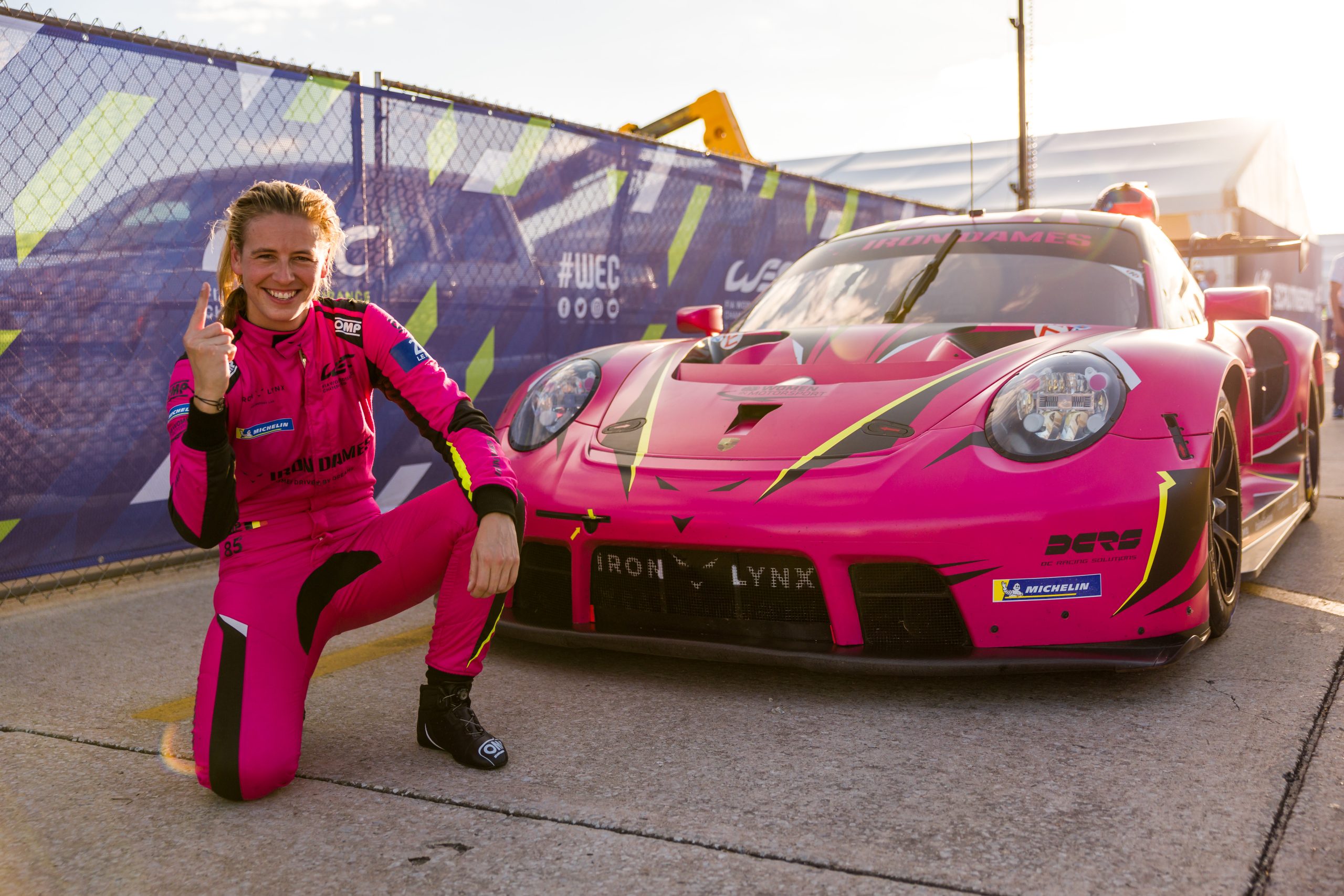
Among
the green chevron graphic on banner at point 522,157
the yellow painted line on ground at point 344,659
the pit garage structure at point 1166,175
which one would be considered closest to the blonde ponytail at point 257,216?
the yellow painted line on ground at point 344,659

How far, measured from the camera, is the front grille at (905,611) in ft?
8.30

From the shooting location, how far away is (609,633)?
2746mm

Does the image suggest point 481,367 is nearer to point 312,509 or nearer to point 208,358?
point 312,509

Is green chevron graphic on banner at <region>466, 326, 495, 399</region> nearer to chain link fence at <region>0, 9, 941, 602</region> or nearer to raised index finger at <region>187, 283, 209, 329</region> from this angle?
chain link fence at <region>0, 9, 941, 602</region>

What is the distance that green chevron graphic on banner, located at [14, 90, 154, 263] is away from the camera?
4.00 metres

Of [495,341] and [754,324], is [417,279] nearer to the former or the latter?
[495,341]

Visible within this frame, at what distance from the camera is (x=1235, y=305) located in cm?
376

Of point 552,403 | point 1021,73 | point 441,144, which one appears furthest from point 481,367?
point 1021,73

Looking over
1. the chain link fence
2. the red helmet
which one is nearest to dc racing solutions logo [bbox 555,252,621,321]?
the chain link fence

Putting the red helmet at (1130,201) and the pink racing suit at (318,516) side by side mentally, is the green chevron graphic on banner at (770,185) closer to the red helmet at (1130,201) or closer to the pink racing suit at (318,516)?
the red helmet at (1130,201)

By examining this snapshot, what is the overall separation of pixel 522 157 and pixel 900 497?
12.9 ft

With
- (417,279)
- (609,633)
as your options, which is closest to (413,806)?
(609,633)

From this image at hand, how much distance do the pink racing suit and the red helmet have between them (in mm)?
4718

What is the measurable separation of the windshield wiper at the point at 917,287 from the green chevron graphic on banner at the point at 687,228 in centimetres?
318
